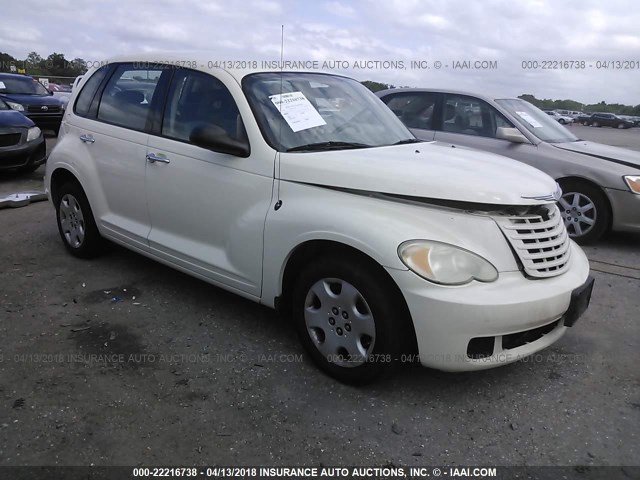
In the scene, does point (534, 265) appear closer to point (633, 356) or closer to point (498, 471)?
point (498, 471)

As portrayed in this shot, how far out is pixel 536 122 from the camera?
650cm

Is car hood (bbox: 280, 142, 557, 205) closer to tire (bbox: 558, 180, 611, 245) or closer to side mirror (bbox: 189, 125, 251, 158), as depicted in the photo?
side mirror (bbox: 189, 125, 251, 158)

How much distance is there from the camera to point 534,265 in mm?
2752

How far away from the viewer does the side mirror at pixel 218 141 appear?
3.12m

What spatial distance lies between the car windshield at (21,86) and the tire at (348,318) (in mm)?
13373

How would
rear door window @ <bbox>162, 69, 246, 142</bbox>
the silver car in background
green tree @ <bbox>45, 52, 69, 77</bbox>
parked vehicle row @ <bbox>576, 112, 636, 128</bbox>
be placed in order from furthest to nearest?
parked vehicle row @ <bbox>576, 112, 636, 128</bbox>
green tree @ <bbox>45, 52, 69, 77</bbox>
the silver car in background
rear door window @ <bbox>162, 69, 246, 142</bbox>

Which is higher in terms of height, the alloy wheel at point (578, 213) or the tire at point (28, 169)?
the alloy wheel at point (578, 213)

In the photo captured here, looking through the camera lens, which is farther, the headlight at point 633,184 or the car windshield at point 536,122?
the car windshield at point 536,122

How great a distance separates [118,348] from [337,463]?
1.63 metres

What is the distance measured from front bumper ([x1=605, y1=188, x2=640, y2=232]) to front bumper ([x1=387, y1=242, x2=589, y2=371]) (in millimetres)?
3486

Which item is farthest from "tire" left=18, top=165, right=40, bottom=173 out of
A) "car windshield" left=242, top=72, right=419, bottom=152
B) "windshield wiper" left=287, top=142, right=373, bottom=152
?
"windshield wiper" left=287, top=142, right=373, bottom=152

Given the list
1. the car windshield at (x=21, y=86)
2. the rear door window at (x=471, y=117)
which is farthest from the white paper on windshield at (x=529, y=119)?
the car windshield at (x=21, y=86)

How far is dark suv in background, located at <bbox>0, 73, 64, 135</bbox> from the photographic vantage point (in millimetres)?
12805

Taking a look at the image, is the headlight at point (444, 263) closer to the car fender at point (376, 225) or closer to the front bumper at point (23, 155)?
the car fender at point (376, 225)
